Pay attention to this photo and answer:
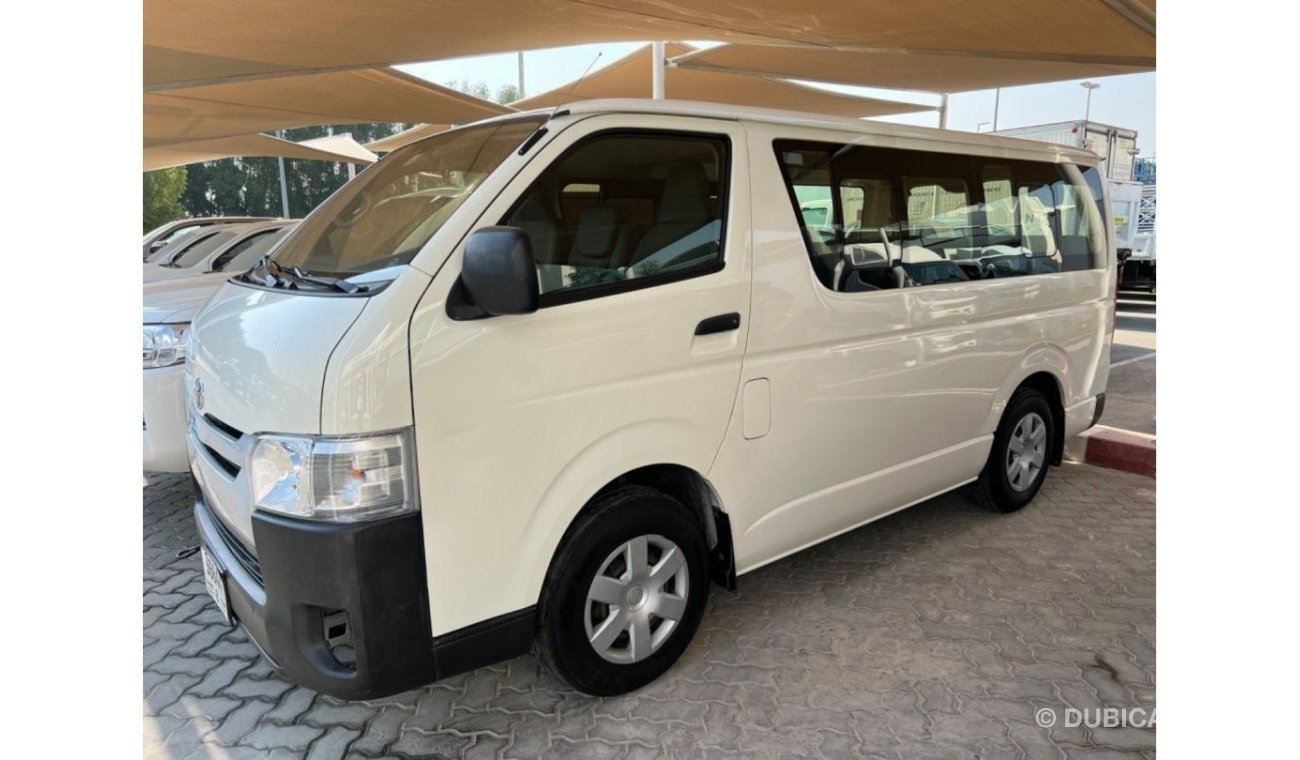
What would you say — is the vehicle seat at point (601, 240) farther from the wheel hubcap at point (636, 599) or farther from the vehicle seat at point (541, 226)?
the wheel hubcap at point (636, 599)

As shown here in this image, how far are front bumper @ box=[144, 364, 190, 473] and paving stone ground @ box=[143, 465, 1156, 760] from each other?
59cm

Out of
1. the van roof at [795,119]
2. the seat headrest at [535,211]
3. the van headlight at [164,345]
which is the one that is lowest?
the van headlight at [164,345]

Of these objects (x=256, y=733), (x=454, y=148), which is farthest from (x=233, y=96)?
(x=256, y=733)

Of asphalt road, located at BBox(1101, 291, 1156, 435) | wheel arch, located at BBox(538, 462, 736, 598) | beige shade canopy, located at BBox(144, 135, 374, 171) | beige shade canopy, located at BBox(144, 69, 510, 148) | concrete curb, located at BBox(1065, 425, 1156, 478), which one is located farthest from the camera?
beige shade canopy, located at BBox(144, 135, 374, 171)

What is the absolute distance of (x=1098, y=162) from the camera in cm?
488

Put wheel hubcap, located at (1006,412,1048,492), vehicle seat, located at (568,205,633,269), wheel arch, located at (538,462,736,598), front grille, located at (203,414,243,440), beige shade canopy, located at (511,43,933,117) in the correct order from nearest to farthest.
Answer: front grille, located at (203,414,243,440), vehicle seat, located at (568,205,633,269), wheel arch, located at (538,462,736,598), wheel hubcap, located at (1006,412,1048,492), beige shade canopy, located at (511,43,933,117)

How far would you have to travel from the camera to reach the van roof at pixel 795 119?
2.68 metres

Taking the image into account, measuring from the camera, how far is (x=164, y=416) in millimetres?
4051

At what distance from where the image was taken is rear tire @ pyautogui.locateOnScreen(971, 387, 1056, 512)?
4449 millimetres

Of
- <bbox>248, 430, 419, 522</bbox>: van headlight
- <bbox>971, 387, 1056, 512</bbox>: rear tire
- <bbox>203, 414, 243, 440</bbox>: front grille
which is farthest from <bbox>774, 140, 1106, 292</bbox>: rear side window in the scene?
<bbox>203, 414, 243, 440</bbox>: front grille

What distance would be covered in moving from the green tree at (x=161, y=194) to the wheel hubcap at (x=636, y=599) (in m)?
27.7

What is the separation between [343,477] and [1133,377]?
347 inches

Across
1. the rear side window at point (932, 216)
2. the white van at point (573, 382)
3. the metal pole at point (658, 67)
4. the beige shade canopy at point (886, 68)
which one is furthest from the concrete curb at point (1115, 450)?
the metal pole at point (658, 67)

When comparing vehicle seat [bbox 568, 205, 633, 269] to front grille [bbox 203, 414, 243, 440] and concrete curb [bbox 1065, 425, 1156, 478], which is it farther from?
concrete curb [bbox 1065, 425, 1156, 478]
